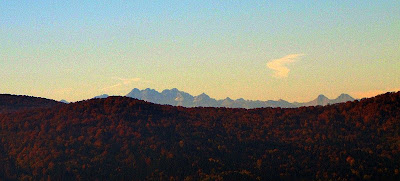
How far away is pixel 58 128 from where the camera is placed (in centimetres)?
4469

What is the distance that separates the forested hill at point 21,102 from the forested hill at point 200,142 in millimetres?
16537

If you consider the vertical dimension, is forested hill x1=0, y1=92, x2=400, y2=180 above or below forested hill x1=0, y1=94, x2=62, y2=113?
below

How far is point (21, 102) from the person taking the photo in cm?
7219

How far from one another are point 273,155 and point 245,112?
1532 cm

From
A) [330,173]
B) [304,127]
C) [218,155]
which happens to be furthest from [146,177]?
[304,127]

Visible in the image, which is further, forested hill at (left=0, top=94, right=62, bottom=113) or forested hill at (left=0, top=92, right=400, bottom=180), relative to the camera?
forested hill at (left=0, top=94, right=62, bottom=113)

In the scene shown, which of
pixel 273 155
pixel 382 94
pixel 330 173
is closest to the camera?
pixel 330 173

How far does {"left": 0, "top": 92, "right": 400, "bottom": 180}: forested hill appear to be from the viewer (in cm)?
3472

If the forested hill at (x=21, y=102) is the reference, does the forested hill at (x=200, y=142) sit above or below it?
below

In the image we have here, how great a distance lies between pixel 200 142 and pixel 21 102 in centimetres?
4317

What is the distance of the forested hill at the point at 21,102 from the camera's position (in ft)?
223

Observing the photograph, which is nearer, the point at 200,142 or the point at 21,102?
the point at 200,142

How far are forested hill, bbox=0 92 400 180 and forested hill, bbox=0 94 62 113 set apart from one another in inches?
651

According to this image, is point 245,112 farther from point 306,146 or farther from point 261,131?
point 306,146
